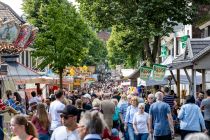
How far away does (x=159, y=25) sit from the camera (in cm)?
3553

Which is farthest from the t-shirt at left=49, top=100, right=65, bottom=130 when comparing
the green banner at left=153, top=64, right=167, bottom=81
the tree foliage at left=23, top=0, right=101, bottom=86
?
the tree foliage at left=23, top=0, right=101, bottom=86

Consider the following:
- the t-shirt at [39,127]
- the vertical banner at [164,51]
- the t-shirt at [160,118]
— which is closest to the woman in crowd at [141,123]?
the t-shirt at [160,118]

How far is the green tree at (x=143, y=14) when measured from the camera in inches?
1374

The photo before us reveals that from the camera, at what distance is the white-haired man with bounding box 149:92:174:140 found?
1576 cm

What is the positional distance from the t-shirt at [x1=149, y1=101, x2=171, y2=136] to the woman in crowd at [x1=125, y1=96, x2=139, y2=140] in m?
1.84

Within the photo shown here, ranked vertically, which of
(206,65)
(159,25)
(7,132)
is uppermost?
(159,25)

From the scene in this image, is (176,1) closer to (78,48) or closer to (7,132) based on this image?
(78,48)

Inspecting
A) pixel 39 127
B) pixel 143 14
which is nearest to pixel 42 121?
pixel 39 127

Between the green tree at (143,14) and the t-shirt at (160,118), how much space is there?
62.2 feet

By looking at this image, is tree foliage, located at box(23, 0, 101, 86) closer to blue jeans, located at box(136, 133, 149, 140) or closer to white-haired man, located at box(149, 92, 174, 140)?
blue jeans, located at box(136, 133, 149, 140)

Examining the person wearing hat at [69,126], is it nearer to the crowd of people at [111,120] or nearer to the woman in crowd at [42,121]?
the crowd of people at [111,120]

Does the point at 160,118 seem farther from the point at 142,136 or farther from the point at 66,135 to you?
the point at 66,135

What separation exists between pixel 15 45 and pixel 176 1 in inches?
562

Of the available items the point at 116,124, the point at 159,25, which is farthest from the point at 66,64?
the point at 116,124
